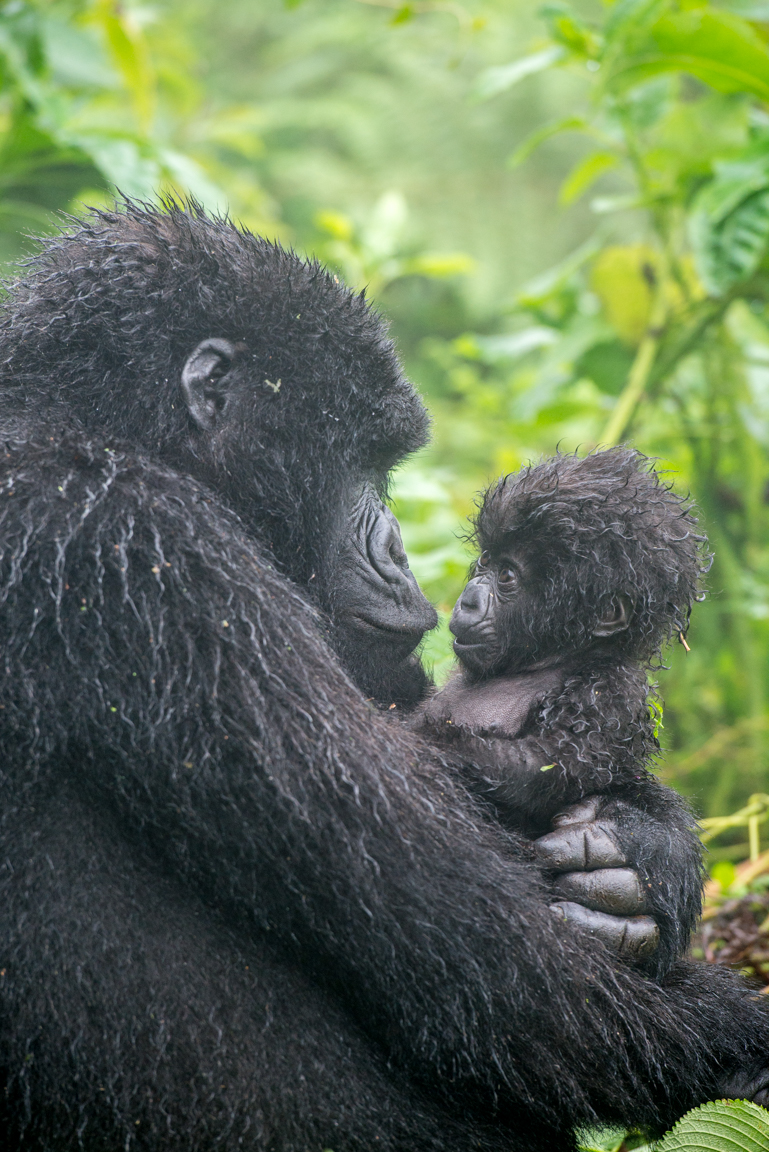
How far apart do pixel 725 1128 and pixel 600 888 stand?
471 millimetres

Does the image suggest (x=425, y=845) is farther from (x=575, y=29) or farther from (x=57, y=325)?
(x=575, y=29)

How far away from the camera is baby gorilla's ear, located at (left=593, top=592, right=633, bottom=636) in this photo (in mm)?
2463

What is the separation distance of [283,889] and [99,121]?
6.46 meters

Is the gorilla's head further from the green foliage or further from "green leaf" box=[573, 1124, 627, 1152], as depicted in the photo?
the green foliage

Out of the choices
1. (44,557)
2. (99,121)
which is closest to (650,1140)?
(44,557)

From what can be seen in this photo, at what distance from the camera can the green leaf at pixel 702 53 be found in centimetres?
382

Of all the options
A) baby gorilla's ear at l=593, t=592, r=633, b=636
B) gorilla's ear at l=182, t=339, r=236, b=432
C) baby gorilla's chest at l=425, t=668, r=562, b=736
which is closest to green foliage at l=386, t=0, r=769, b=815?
baby gorilla's ear at l=593, t=592, r=633, b=636

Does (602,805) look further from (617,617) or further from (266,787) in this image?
(266,787)

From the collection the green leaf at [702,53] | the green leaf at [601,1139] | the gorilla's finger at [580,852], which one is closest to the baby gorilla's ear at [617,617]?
the green leaf at [601,1139]

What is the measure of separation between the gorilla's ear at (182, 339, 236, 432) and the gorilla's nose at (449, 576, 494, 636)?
2.47 feet

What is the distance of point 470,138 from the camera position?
462 inches

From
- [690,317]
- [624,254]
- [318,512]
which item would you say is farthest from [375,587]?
[624,254]

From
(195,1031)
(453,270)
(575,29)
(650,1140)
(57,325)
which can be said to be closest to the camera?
(195,1031)

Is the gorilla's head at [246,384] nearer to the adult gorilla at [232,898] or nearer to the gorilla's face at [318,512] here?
the gorilla's face at [318,512]
